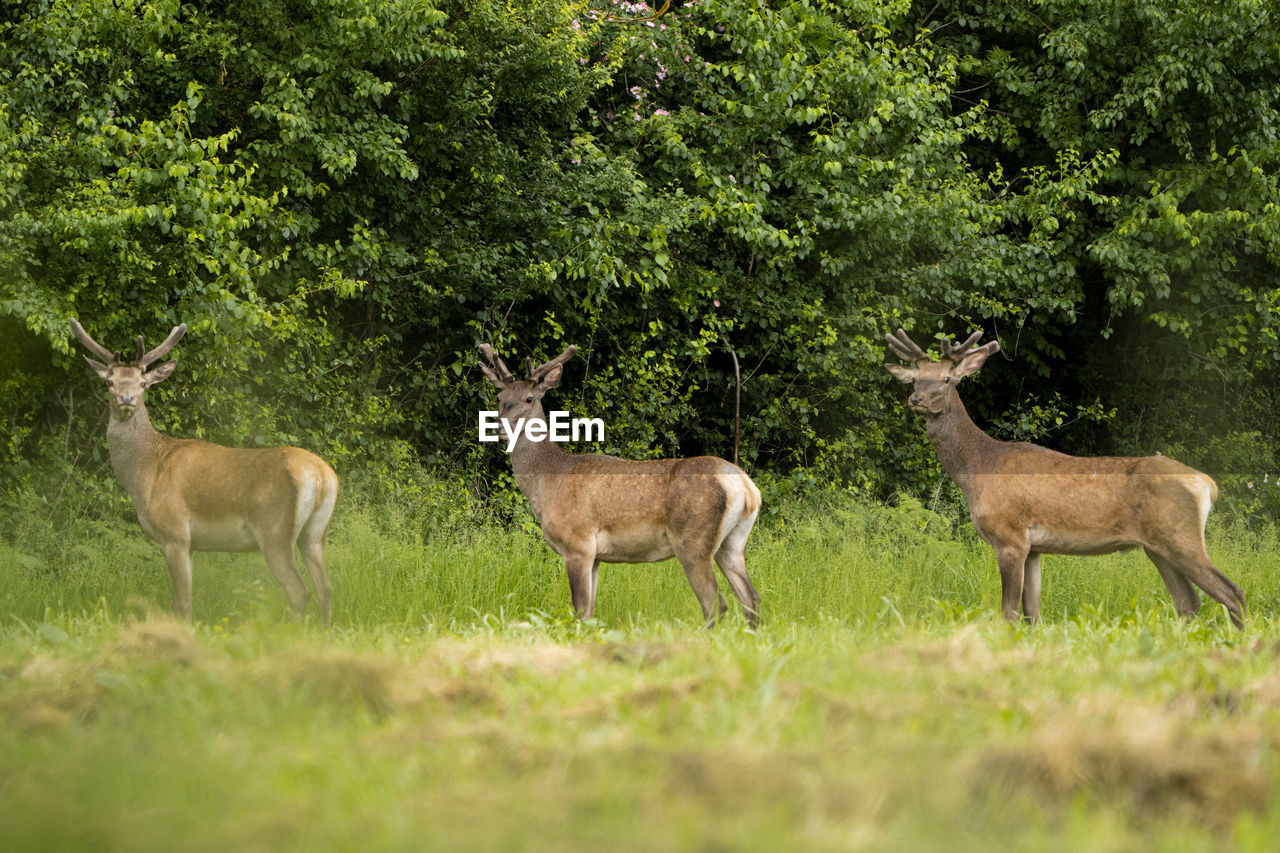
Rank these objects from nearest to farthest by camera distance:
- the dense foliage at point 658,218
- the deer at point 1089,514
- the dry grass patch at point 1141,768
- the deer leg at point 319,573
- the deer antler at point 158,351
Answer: the dry grass patch at point 1141,768
the deer at point 1089,514
the deer leg at point 319,573
the deer antler at point 158,351
the dense foliage at point 658,218

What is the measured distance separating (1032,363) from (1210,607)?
771 cm

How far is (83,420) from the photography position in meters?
11.2

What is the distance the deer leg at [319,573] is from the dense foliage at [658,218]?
2812 millimetres

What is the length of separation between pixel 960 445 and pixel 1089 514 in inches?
40.4

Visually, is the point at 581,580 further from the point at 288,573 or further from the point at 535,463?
the point at 288,573

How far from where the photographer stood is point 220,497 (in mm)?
7852

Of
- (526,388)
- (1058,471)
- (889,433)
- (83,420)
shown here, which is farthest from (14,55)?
(889,433)

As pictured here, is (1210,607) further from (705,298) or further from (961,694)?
(705,298)

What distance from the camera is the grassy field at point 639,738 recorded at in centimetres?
250

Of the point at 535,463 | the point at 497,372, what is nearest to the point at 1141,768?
the point at 535,463

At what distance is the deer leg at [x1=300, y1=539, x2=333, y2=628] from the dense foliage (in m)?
2.81

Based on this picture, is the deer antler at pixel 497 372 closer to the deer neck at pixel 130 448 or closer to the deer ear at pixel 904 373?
the deer neck at pixel 130 448

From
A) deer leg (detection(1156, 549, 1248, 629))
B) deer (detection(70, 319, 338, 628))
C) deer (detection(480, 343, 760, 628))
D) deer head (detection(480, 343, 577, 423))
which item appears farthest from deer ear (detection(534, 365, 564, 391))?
deer leg (detection(1156, 549, 1248, 629))

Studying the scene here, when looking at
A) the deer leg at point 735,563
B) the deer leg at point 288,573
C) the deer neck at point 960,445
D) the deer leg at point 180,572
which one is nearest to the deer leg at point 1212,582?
the deer neck at point 960,445
